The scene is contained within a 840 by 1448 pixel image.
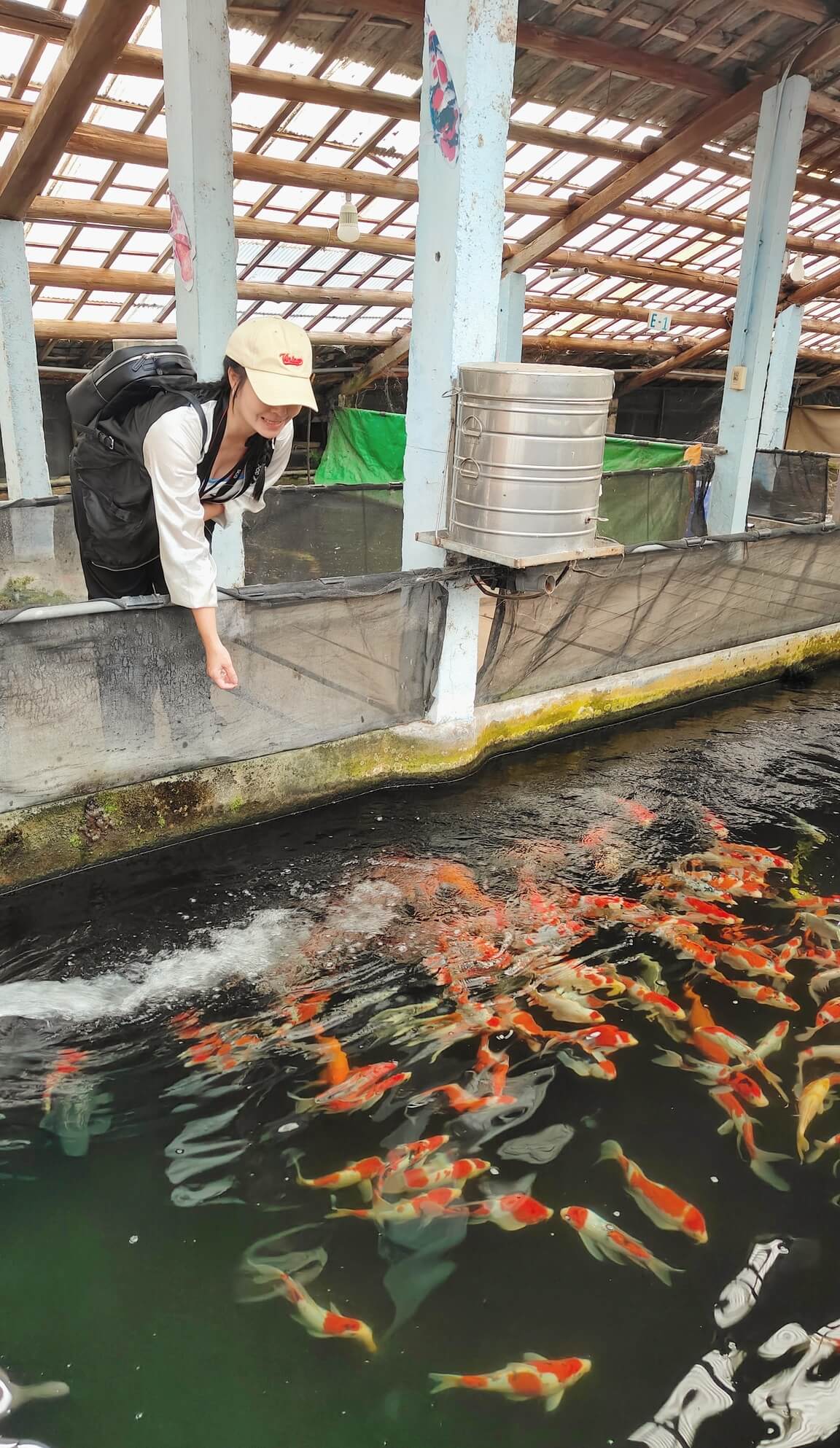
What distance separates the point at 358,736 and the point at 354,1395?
11.0 ft

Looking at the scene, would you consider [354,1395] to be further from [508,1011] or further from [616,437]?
[616,437]

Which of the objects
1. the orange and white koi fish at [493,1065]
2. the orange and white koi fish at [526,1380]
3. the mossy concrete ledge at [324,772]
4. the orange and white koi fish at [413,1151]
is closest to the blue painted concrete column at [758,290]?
the mossy concrete ledge at [324,772]

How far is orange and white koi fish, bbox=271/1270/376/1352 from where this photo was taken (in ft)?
8.21

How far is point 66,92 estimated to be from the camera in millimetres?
6184

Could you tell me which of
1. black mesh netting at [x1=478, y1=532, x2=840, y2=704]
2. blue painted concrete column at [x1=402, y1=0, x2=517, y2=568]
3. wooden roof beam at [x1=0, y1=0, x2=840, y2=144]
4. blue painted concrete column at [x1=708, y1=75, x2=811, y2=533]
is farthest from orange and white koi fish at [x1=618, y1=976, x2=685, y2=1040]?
wooden roof beam at [x1=0, y1=0, x2=840, y2=144]

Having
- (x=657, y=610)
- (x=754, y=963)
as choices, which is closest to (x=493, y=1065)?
(x=754, y=963)

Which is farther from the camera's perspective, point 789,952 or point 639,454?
point 639,454

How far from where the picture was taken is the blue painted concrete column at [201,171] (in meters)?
5.12

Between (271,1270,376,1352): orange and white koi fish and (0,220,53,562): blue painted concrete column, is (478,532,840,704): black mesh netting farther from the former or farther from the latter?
(0,220,53,562): blue painted concrete column

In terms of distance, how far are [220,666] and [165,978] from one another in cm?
135

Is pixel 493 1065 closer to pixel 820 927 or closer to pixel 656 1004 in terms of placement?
pixel 656 1004

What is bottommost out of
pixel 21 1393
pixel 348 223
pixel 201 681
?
pixel 21 1393

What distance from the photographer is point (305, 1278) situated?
104 inches

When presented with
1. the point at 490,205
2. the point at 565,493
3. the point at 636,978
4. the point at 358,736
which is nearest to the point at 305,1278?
the point at 636,978
